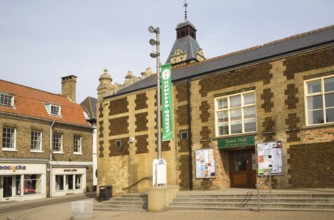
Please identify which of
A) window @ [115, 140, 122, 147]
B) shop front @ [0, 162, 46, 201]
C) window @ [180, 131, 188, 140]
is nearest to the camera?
window @ [180, 131, 188, 140]

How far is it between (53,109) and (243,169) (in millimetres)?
21429

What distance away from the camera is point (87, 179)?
120 ft

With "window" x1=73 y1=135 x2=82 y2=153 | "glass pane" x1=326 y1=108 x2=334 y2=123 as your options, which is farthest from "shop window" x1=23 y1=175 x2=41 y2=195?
"glass pane" x1=326 y1=108 x2=334 y2=123

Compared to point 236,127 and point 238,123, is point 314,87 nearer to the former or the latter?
point 238,123

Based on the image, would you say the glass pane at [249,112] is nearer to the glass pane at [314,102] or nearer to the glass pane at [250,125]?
the glass pane at [250,125]

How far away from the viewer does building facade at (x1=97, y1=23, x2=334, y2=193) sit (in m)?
16.4

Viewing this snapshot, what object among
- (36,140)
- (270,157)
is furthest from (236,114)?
(36,140)

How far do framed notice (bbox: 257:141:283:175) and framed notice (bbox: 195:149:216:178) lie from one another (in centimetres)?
260

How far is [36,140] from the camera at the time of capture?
1233 inches

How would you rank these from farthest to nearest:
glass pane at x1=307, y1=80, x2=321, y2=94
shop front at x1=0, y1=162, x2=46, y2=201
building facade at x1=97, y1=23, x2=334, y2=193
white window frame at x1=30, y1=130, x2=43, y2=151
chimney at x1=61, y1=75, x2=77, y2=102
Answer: chimney at x1=61, y1=75, x2=77, y2=102, white window frame at x1=30, y1=130, x2=43, y2=151, shop front at x1=0, y1=162, x2=46, y2=201, glass pane at x1=307, y1=80, x2=321, y2=94, building facade at x1=97, y1=23, x2=334, y2=193

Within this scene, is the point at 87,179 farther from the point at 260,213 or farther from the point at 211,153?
the point at 260,213

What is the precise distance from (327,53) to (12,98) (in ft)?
80.1

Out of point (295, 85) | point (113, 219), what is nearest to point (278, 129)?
point (295, 85)

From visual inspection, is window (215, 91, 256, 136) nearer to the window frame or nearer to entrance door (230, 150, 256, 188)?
entrance door (230, 150, 256, 188)
